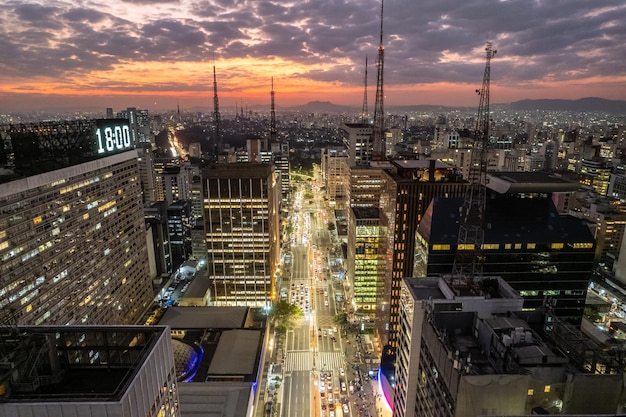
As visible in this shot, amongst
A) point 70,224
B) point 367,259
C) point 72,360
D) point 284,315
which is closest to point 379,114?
point 367,259

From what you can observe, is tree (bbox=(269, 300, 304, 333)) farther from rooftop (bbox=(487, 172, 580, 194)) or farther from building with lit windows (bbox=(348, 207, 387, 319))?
rooftop (bbox=(487, 172, 580, 194))

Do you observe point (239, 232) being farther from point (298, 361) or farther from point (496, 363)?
point (496, 363)

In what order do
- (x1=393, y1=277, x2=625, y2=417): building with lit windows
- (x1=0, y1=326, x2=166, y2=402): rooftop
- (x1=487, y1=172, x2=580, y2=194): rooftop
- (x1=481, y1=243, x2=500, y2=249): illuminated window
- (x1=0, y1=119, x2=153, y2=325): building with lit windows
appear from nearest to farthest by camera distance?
(x1=0, y1=326, x2=166, y2=402): rooftop → (x1=393, y1=277, x2=625, y2=417): building with lit windows → (x1=0, y1=119, x2=153, y2=325): building with lit windows → (x1=481, y1=243, x2=500, y2=249): illuminated window → (x1=487, y1=172, x2=580, y2=194): rooftop

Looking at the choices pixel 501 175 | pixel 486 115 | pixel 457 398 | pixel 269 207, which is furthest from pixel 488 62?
pixel 269 207

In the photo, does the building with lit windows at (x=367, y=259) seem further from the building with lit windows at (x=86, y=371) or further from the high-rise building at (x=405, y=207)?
the building with lit windows at (x=86, y=371)

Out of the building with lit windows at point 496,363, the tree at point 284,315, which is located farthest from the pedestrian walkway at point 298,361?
the building with lit windows at point 496,363

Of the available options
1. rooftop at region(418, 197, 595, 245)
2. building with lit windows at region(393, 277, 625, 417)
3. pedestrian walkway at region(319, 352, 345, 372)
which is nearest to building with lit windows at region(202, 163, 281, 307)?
pedestrian walkway at region(319, 352, 345, 372)
